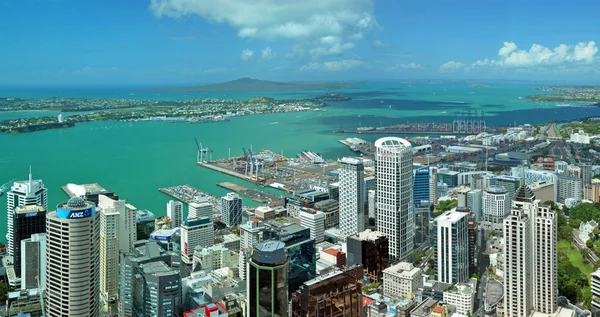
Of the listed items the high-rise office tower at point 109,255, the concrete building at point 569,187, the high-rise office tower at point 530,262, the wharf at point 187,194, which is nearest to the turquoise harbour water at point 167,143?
the wharf at point 187,194

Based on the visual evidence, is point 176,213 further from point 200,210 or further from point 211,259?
point 211,259

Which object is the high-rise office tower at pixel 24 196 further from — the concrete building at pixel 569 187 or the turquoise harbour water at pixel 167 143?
the concrete building at pixel 569 187

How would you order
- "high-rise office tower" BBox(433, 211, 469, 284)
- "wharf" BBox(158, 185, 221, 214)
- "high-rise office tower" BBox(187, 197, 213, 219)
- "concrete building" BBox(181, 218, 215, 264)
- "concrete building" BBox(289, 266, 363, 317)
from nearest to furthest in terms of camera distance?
"concrete building" BBox(289, 266, 363, 317) < "high-rise office tower" BBox(433, 211, 469, 284) < "concrete building" BBox(181, 218, 215, 264) < "high-rise office tower" BBox(187, 197, 213, 219) < "wharf" BBox(158, 185, 221, 214)

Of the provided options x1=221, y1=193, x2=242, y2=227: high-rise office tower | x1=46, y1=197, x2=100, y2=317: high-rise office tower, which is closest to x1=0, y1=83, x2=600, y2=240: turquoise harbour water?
x1=221, y1=193, x2=242, y2=227: high-rise office tower

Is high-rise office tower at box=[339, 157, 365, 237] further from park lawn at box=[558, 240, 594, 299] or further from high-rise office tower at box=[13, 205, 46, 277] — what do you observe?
high-rise office tower at box=[13, 205, 46, 277]

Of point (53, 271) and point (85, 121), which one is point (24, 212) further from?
point (85, 121)
